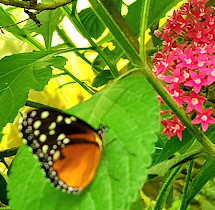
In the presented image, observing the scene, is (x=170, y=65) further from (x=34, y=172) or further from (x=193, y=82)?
(x=34, y=172)

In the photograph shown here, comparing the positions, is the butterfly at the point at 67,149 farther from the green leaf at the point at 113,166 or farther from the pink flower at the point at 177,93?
the pink flower at the point at 177,93

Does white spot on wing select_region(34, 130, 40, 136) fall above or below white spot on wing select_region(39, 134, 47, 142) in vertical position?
above

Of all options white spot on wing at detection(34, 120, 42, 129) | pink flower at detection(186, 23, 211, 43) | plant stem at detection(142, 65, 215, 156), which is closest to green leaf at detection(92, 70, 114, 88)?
pink flower at detection(186, 23, 211, 43)

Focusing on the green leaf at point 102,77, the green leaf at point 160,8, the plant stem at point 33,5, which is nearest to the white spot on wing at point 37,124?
the plant stem at point 33,5

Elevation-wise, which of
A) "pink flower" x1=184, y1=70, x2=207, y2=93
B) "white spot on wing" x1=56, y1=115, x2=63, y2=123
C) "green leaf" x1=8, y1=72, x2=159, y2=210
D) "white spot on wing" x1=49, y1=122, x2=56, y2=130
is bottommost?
"pink flower" x1=184, y1=70, x2=207, y2=93

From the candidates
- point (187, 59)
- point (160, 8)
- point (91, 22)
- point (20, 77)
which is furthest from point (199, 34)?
point (91, 22)

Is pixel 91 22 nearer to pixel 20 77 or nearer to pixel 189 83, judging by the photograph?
pixel 20 77

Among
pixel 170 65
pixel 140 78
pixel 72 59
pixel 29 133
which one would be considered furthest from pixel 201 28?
pixel 72 59

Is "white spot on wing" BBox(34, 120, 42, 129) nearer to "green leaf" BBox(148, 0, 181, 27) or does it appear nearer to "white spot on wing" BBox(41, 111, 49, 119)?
"white spot on wing" BBox(41, 111, 49, 119)
